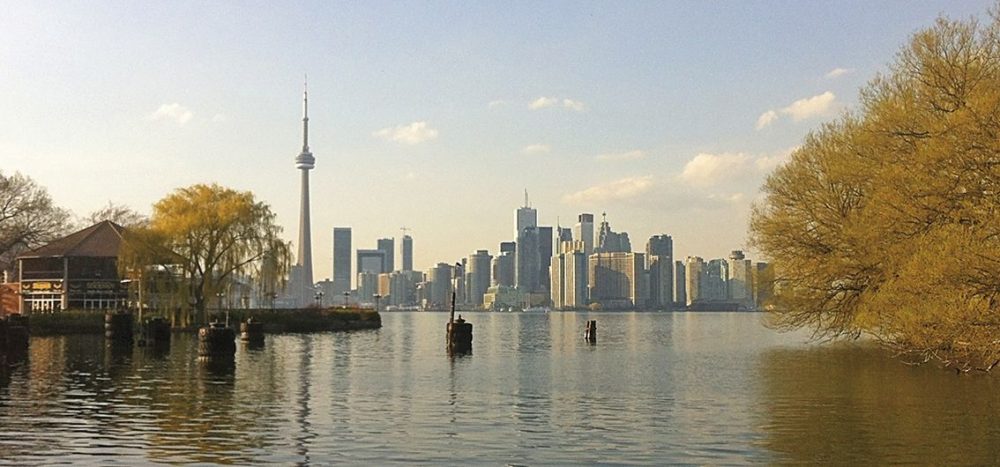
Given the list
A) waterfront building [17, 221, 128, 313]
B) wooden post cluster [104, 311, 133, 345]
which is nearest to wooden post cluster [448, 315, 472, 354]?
wooden post cluster [104, 311, 133, 345]

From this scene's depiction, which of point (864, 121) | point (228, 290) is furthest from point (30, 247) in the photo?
point (864, 121)

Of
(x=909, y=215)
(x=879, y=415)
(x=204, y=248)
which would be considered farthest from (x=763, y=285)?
(x=204, y=248)

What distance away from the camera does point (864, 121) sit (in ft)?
140

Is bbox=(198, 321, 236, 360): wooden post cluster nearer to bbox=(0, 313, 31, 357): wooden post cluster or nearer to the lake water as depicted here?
the lake water

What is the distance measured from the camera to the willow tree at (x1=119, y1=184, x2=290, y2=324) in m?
73.7

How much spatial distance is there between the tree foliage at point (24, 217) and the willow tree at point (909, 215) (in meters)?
62.7

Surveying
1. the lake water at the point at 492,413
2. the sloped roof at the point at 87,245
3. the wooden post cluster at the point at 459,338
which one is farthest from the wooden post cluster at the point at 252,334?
the sloped roof at the point at 87,245

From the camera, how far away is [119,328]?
6303 cm

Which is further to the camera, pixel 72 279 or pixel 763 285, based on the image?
pixel 72 279

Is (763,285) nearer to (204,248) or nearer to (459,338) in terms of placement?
(459,338)

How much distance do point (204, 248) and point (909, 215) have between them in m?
A: 54.8

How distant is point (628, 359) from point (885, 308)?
20806 mm

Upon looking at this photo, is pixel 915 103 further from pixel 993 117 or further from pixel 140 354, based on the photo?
pixel 140 354

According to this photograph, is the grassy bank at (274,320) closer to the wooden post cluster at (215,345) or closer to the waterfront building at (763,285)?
the wooden post cluster at (215,345)
